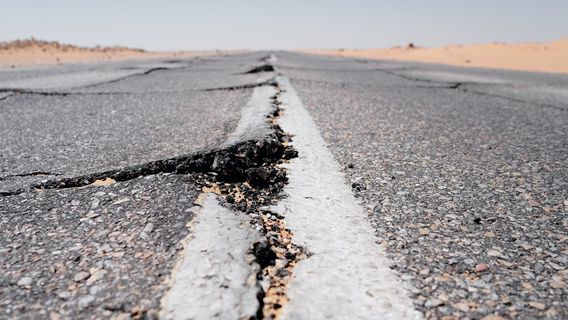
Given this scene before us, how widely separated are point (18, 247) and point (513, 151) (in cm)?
198

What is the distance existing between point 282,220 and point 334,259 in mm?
245

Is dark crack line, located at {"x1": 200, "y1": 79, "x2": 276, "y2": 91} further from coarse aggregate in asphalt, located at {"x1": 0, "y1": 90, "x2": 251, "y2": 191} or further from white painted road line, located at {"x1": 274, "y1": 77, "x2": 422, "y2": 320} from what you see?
white painted road line, located at {"x1": 274, "y1": 77, "x2": 422, "y2": 320}

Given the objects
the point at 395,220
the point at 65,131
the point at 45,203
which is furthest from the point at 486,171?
the point at 65,131

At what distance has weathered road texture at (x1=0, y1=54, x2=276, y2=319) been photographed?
823mm

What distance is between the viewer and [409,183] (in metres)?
1.49

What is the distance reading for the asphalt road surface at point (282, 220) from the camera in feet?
2.69

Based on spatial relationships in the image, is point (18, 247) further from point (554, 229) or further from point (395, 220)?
point (554, 229)

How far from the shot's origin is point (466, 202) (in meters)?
1.33

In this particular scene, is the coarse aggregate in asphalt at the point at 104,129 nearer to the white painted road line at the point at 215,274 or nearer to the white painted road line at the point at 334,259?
the white painted road line at the point at 334,259

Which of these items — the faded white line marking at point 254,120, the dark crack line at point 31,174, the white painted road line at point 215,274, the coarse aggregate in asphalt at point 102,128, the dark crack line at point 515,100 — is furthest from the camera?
the dark crack line at point 515,100

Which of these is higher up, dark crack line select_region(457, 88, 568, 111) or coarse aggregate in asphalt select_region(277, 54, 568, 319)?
dark crack line select_region(457, 88, 568, 111)

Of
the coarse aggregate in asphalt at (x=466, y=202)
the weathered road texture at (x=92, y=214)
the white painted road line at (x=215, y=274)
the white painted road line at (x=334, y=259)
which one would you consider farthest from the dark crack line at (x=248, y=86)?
the white painted road line at (x=215, y=274)

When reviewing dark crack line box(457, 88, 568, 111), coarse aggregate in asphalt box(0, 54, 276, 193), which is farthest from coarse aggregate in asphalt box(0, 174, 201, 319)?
dark crack line box(457, 88, 568, 111)

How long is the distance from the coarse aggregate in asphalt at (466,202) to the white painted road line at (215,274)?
0.33 m
